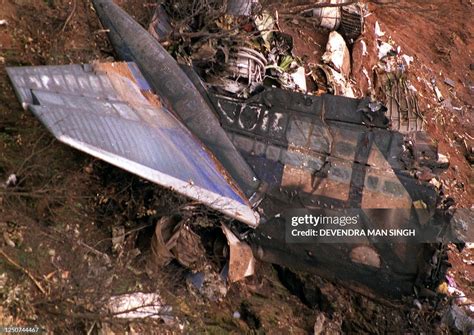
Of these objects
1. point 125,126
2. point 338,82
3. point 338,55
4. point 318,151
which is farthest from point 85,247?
point 338,55

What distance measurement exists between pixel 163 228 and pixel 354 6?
7.55 m

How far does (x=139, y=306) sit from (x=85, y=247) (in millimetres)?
858

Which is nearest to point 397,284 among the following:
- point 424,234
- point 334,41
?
point 424,234

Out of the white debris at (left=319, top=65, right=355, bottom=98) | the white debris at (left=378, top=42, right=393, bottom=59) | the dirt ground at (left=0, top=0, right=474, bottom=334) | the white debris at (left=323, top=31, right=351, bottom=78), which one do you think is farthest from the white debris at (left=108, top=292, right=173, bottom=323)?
the white debris at (left=378, top=42, right=393, bottom=59)

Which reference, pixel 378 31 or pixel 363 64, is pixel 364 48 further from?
pixel 378 31

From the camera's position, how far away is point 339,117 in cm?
644

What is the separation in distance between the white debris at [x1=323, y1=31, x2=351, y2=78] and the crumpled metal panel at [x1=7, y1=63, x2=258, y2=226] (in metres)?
5.57

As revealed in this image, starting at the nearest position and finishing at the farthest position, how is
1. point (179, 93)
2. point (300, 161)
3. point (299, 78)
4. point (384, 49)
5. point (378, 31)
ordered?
point (179, 93) < point (300, 161) < point (299, 78) < point (384, 49) < point (378, 31)

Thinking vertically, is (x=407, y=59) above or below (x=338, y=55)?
below

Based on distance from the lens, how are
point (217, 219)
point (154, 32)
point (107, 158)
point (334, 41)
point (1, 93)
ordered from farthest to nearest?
point (334, 41)
point (154, 32)
point (217, 219)
point (1, 93)
point (107, 158)

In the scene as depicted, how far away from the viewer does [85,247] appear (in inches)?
217

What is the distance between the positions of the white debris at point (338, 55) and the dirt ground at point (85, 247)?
4.12 meters

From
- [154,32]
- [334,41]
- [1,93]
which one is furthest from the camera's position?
[334,41]

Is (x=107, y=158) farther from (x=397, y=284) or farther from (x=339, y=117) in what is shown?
(x=397, y=284)
